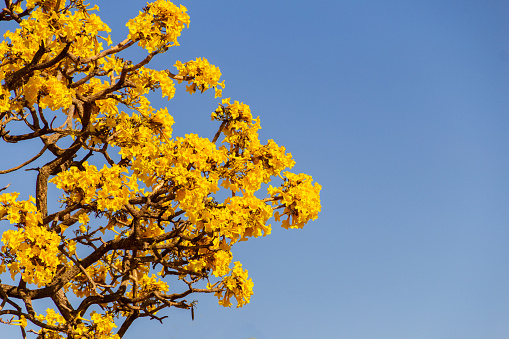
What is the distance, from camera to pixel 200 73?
12.9 metres

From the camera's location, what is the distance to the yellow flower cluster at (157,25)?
11250mm

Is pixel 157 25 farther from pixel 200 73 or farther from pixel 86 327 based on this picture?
pixel 86 327

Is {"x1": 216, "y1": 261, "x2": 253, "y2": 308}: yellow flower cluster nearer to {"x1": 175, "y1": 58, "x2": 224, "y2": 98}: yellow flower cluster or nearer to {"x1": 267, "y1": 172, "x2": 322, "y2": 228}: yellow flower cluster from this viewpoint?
{"x1": 267, "y1": 172, "x2": 322, "y2": 228}: yellow flower cluster

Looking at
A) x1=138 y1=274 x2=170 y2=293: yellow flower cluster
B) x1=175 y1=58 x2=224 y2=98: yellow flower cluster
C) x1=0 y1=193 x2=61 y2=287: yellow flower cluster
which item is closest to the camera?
x1=0 y1=193 x2=61 y2=287: yellow flower cluster

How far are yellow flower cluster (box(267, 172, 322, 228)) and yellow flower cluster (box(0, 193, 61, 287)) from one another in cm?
403

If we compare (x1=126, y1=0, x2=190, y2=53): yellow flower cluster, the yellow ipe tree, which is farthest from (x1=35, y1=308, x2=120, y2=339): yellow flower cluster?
(x1=126, y1=0, x2=190, y2=53): yellow flower cluster

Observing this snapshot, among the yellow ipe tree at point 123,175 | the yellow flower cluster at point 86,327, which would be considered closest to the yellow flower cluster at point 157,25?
the yellow ipe tree at point 123,175

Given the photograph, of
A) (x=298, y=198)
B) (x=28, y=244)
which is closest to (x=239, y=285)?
(x=298, y=198)

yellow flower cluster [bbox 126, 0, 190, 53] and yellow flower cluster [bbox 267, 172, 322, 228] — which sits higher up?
yellow flower cluster [bbox 126, 0, 190, 53]

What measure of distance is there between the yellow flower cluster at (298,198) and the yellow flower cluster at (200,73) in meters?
2.66

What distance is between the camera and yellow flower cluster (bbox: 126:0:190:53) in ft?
36.9

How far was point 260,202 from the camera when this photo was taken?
11055mm

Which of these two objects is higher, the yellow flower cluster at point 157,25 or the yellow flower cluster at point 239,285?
the yellow flower cluster at point 157,25

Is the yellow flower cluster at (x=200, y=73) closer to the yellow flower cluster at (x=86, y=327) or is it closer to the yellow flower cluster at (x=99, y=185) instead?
the yellow flower cluster at (x=99, y=185)
